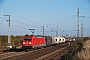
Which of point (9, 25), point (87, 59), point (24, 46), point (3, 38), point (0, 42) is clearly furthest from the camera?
point (3, 38)

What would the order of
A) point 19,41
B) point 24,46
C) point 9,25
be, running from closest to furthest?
point 24,46, point 9,25, point 19,41

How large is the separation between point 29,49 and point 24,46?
1.37 meters

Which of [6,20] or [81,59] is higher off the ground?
[6,20]

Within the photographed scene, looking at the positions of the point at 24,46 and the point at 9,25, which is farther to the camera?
the point at 9,25

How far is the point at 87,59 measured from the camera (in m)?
16.0

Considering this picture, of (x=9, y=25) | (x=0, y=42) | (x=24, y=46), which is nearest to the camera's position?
(x=24, y=46)

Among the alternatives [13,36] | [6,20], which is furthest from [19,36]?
[6,20]

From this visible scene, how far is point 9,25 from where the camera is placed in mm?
45250

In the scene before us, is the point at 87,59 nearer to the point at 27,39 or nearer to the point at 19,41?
the point at 27,39

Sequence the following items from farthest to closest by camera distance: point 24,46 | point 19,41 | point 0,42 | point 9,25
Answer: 1. point 19,41
2. point 0,42
3. point 9,25
4. point 24,46

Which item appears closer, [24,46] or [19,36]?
[24,46]

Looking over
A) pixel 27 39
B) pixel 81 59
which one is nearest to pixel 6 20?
pixel 27 39

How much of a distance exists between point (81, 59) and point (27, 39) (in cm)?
2650

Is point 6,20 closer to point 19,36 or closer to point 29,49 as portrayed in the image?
point 29,49
